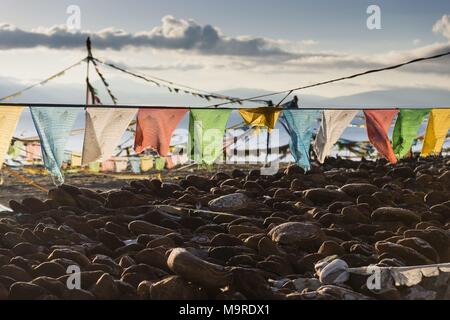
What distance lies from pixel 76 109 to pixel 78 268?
279 cm

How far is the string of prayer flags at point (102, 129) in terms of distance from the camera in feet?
35.6

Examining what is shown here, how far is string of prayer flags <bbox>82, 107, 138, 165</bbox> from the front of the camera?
10844 millimetres

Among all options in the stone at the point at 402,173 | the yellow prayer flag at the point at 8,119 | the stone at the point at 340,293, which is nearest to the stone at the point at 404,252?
the stone at the point at 340,293

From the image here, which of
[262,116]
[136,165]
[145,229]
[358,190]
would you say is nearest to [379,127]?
[358,190]

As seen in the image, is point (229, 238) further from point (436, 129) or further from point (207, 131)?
point (436, 129)

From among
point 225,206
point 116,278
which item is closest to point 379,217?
point 225,206

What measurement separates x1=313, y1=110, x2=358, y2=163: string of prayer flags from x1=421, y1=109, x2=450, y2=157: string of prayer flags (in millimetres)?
2011

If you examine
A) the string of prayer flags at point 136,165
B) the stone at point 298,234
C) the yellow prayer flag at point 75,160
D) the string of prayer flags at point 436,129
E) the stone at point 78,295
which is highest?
the string of prayer flags at point 436,129

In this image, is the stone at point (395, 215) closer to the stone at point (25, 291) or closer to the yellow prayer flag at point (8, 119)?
the yellow prayer flag at point (8, 119)

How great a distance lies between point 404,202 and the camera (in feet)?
42.4

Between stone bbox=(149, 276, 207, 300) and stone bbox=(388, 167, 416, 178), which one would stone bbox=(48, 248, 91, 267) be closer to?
stone bbox=(149, 276, 207, 300)

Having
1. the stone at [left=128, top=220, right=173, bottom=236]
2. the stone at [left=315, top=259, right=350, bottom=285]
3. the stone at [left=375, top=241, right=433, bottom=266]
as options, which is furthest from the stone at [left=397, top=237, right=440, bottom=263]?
the stone at [left=128, top=220, right=173, bottom=236]

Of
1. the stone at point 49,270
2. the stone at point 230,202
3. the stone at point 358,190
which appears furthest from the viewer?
the stone at point 358,190

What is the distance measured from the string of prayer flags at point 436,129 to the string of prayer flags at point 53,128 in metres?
7.09
